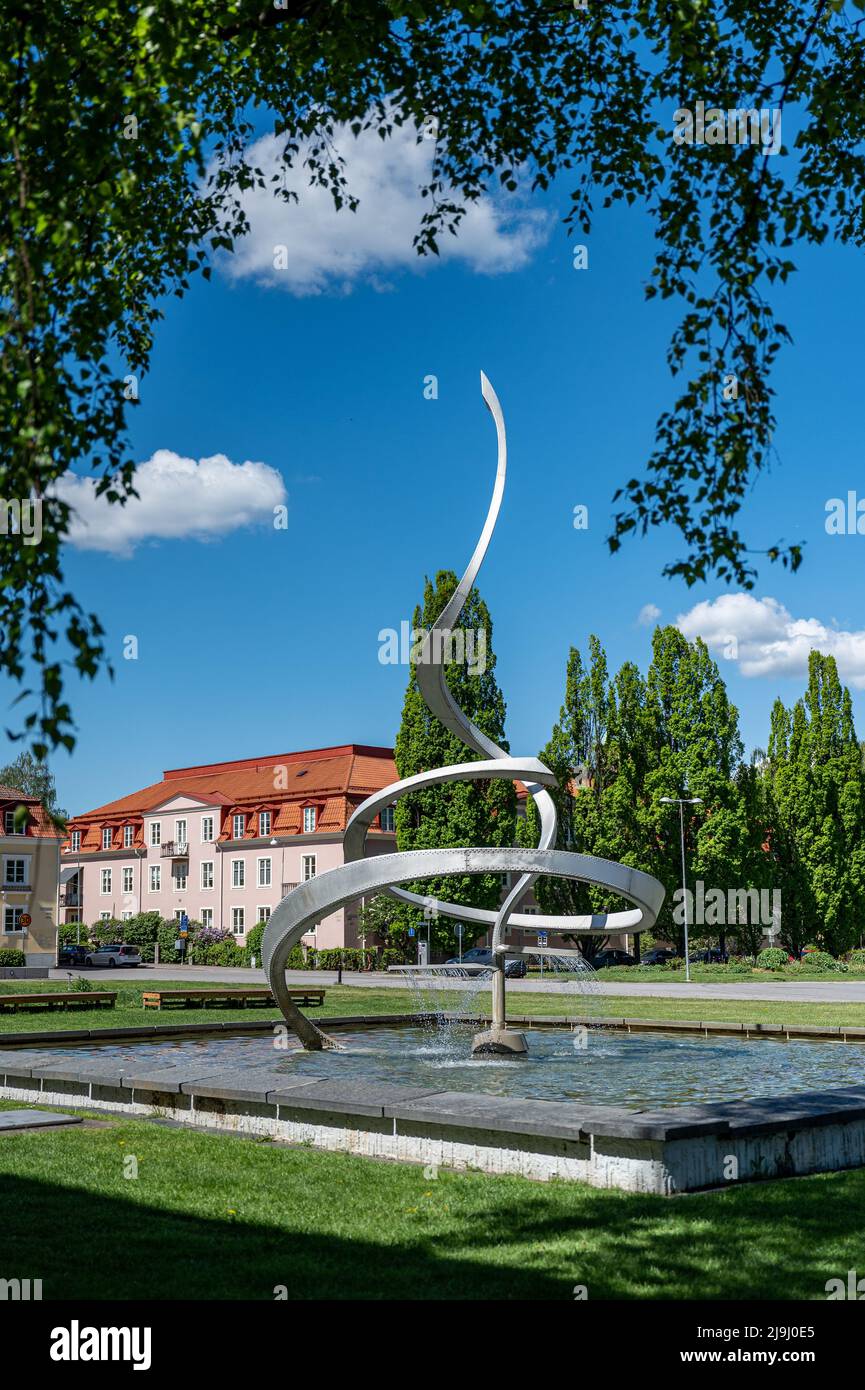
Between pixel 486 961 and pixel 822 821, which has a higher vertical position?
pixel 822 821

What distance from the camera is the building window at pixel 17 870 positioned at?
2363 inches

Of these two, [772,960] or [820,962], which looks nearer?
[772,960]

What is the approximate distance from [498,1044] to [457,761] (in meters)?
38.9

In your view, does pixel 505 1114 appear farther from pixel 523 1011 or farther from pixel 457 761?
pixel 457 761

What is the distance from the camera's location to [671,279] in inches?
374

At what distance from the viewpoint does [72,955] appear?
67000 millimetres

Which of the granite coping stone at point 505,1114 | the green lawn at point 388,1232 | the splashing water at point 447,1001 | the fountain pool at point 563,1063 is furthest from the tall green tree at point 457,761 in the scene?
the green lawn at point 388,1232

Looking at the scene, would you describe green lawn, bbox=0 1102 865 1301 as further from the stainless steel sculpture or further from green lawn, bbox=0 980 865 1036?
green lawn, bbox=0 980 865 1036

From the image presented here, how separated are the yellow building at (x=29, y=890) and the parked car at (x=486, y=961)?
18.9 meters

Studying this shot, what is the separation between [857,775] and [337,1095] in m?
54.4

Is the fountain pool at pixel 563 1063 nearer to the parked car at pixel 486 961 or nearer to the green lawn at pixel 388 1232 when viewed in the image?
the green lawn at pixel 388 1232

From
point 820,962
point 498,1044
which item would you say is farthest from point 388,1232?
point 820,962

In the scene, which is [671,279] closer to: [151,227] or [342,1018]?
[151,227]
